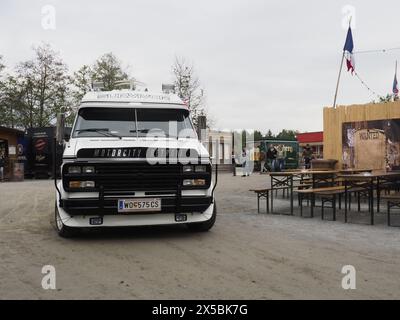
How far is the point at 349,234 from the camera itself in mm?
7711

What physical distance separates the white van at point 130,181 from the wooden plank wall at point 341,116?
26.2 ft

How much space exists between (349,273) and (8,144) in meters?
26.9

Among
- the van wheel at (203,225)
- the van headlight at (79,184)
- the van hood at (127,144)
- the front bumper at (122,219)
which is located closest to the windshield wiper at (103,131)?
the van hood at (127,144)

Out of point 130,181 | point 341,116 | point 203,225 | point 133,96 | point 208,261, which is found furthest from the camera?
point 341,116

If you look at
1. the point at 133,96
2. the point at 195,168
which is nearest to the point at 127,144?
the point at 195,168

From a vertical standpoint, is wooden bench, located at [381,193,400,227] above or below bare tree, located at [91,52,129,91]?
below

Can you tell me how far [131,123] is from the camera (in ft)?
25.8

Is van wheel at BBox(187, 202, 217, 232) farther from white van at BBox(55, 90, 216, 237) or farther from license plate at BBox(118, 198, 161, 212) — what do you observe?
license plate at BBox(118, 198, 161, 212)

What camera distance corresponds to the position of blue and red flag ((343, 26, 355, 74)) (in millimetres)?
18656

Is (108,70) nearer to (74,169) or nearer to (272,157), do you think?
(272,157)

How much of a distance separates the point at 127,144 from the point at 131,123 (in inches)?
41.2

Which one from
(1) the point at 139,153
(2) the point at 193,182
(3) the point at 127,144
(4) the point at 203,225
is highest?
(3) the point at 127,144

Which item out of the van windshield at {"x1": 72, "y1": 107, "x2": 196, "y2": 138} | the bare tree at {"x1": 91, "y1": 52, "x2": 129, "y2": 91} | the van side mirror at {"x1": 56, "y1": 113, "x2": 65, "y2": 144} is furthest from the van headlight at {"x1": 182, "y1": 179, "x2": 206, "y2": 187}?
the bare tree at {"x1": 91, "y1": 52, "x2": 129, "y2": 91}

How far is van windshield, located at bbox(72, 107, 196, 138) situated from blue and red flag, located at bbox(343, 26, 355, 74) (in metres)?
13.1
